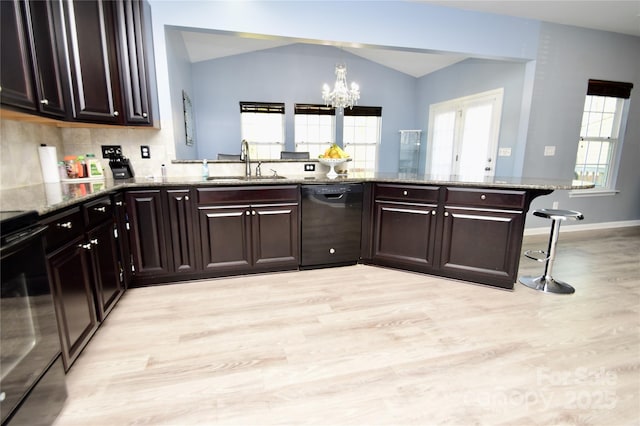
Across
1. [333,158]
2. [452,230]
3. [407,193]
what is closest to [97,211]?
[333,158]

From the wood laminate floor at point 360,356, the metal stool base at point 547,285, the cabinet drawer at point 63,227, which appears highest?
the cabinet drawer at point 63,227

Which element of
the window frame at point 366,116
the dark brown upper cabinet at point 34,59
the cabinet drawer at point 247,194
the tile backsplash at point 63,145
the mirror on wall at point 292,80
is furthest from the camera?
the window frame at point 366,116

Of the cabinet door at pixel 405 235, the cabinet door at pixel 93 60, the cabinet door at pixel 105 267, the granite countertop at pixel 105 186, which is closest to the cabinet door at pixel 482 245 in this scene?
the cabinet door at pixel 405 235

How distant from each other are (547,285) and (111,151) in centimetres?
395

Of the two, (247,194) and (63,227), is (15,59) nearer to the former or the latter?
(63,227)

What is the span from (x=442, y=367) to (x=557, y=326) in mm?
1000

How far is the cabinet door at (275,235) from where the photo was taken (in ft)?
8.55

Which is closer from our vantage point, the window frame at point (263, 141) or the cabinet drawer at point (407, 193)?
the cabinet drawer at point (407, 193)

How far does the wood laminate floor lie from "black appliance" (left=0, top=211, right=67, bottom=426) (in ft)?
0.64

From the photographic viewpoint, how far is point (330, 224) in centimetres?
280

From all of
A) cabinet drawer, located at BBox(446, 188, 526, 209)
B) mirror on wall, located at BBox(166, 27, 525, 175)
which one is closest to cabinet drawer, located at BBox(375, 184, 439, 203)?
cabinet drawer, located at BBox(446, 188, 526, 209)

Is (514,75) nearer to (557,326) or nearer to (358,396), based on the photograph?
(557,326)

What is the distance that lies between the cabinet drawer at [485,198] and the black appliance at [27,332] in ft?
8.56

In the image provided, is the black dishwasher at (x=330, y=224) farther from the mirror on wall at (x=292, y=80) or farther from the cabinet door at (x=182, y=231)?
the mirror on wall at (x=292, y=80)
